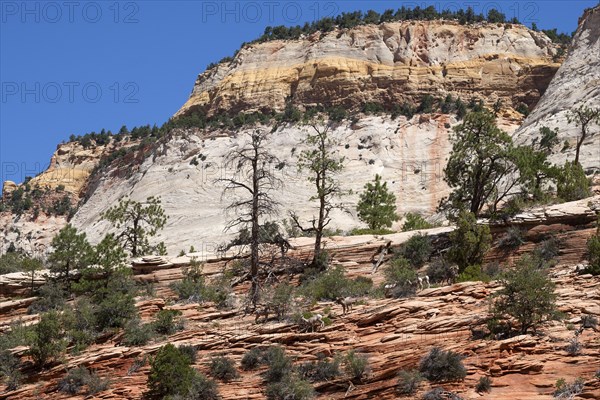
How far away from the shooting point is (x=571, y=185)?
4022 centimetres

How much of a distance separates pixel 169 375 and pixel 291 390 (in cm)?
372

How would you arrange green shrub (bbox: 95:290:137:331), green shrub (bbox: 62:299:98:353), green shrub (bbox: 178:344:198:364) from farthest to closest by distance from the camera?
green shrub (bbox: 95:290:137:331), green shrub (bbox: 62:299:98:353), green shrub (bbox: 178:344:198:364)

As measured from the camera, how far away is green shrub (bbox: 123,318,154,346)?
95.3 feet

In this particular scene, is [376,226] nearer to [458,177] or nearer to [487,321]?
[458,177]

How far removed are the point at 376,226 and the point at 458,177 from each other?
270 inches

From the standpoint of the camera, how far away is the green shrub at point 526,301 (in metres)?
23.1

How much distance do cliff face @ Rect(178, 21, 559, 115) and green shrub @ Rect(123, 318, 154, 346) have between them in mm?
59020

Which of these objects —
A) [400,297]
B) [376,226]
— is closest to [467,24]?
[376,226]

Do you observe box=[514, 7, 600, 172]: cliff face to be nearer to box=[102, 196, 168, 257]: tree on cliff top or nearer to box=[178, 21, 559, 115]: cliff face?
box=[178, 21, 559, 115]: cliff face

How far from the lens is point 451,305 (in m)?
26.2

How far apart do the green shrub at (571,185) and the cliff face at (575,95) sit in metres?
11.8

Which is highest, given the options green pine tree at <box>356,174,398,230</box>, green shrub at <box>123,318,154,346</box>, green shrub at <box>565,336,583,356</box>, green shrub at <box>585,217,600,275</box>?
green pine tree at <box>356,174,398,230</box>

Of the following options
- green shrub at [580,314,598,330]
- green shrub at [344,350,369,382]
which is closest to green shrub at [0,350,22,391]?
green shrub at [344,350,369,382]

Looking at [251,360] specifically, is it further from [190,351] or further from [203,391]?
[190,351]
